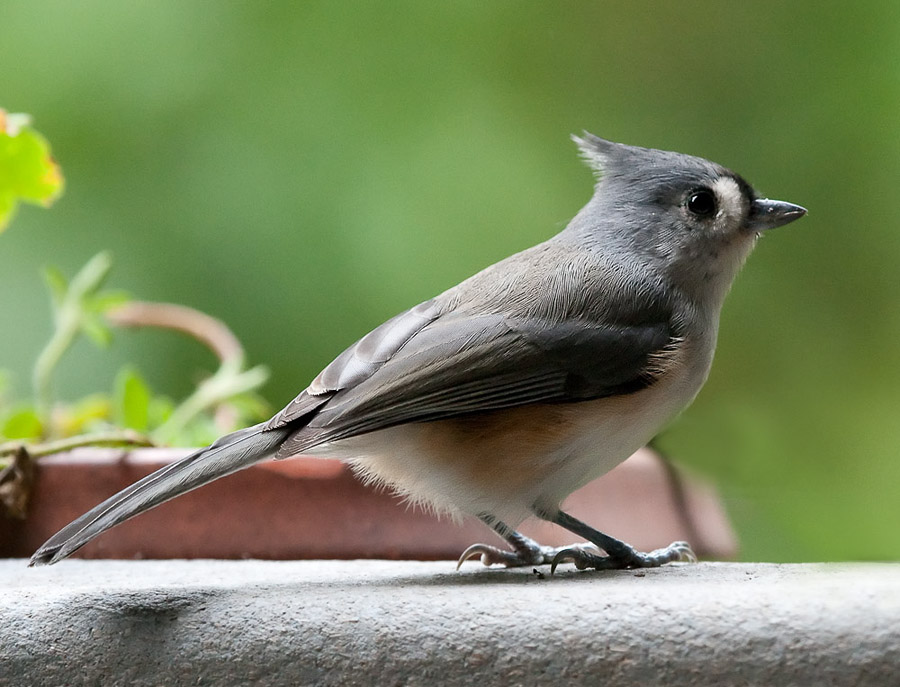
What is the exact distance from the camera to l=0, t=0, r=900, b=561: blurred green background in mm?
2955

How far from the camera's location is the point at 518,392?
1.46m

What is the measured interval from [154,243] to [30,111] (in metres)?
0.53

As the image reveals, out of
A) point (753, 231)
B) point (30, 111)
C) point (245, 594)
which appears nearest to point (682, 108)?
point (753, 231)

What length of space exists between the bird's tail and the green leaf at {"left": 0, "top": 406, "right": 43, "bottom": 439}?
73 cm

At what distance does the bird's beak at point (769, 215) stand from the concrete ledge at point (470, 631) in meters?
0.66

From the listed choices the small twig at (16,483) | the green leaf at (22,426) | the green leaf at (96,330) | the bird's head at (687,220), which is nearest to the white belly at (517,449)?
the bird's head at (687,220)

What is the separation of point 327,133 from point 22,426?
4.88ft

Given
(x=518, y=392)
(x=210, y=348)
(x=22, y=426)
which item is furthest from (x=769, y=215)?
(x=22, y=426)

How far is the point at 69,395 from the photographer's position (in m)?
3.12

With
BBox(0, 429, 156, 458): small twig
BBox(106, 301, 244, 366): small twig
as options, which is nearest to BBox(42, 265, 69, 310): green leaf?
BBox(106, 301, 244, 366): small twig

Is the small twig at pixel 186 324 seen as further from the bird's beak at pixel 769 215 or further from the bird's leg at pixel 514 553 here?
the bird's beak at pixel 769 215

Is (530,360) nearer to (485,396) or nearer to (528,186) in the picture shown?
(485,396)

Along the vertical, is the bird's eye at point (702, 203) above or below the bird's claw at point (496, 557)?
above

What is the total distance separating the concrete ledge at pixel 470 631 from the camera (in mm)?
963
